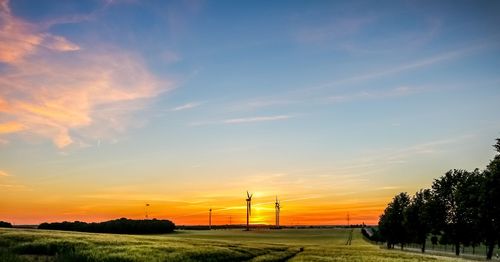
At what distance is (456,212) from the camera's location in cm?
9656

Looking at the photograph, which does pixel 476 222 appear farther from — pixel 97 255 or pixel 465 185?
pixel 97 255

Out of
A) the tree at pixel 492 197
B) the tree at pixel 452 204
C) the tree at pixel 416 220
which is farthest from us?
the tree at pixel 416 220

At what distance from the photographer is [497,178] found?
229 ft

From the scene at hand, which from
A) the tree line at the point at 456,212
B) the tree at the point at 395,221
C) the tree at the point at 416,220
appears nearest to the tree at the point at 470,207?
the tree line at the point at 456,212

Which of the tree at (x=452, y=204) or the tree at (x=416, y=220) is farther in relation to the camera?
the tree at (x=416, y=220)

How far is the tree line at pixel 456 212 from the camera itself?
71938 mm

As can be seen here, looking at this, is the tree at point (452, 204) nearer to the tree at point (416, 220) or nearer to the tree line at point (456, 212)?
the tree line at point (456, 212)

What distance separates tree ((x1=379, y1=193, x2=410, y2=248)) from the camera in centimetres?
14525

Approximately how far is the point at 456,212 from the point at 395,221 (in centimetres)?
5129

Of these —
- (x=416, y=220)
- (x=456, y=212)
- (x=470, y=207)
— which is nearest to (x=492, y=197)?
(x=470, y=207)

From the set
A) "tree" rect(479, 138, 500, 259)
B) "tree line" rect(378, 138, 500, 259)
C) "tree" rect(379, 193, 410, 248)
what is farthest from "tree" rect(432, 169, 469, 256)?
"tree" rect(379, 193, 410, 248)

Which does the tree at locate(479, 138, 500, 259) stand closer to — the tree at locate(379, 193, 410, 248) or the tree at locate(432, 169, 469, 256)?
the tree at locate(432, 169, 469, 256)

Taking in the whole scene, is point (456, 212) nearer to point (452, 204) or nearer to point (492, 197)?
point (452, 204)

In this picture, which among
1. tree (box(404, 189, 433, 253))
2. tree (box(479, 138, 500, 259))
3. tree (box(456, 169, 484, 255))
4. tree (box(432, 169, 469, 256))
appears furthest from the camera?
tree (box(404, 189, 433, 253))
